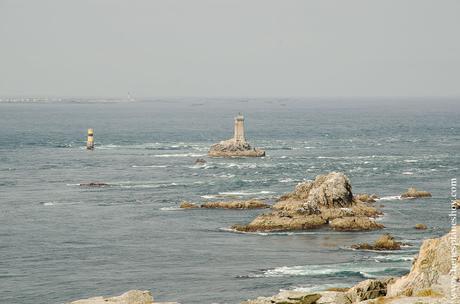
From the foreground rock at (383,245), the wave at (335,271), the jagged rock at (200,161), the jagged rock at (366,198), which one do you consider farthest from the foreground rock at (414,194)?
the jagged rock at (200,161)

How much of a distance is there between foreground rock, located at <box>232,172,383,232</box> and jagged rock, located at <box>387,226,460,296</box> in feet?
161

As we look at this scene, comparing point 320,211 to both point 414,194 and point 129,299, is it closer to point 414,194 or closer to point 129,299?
point 414,194

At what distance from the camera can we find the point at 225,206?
114m

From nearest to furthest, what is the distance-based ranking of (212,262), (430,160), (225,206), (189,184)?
(212,262) → (225,206) → (189,184) → (430,160)

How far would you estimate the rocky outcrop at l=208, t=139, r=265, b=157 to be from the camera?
180m

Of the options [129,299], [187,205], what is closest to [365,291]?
[129,299]

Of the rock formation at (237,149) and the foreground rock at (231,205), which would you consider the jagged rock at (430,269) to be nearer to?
the foreground rock at (231,205)

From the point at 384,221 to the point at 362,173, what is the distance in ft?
149

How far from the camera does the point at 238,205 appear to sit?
11369 centimetres

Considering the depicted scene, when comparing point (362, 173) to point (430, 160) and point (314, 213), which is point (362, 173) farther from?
point (314, 213)

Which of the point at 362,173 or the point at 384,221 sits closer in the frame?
the point at 384,221

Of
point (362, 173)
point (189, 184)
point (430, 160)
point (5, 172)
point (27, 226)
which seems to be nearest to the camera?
point (27, 226)

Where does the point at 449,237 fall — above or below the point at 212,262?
above

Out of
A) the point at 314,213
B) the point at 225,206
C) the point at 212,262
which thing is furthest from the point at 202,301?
the point at 225,206
